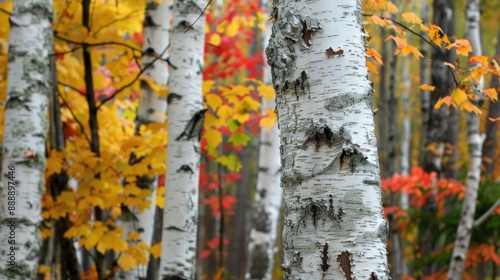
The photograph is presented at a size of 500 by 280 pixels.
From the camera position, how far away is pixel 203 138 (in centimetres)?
428

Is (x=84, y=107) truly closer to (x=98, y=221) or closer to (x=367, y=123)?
(x=98, y=221)

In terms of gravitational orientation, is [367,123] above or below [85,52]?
below

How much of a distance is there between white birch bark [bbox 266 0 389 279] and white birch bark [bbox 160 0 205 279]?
1769 mm

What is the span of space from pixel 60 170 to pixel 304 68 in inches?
103

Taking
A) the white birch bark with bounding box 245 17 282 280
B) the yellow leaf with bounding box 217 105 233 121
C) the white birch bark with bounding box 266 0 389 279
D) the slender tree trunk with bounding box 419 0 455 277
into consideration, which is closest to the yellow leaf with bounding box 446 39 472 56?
the white birch bark with bounding box 266 0 389 279

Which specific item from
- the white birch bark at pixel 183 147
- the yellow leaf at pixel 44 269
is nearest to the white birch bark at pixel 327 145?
the white birch bark at pixel 183 147

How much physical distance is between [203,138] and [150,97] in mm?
657

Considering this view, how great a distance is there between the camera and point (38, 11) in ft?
11.0

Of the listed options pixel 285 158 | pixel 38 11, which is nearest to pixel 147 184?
pixel 38 11

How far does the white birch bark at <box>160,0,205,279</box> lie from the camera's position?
11.0ft

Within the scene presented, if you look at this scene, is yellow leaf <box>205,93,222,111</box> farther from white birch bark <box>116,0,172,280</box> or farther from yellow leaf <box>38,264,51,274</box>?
yellow leaf <box>38,264,51,274</box>

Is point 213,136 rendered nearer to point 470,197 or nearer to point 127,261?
point 127,261

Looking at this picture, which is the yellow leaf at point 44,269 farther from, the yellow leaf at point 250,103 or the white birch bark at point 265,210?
the white birch bark at point 265,210

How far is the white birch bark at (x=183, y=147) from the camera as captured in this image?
3.36 m
